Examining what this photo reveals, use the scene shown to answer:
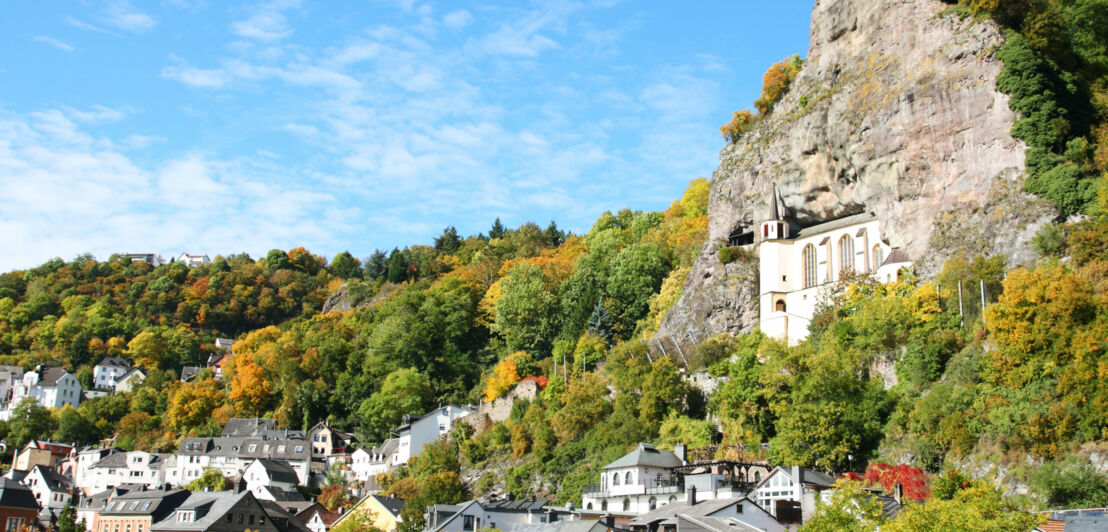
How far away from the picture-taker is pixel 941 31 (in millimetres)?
56938

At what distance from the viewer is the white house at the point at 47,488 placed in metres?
83.8

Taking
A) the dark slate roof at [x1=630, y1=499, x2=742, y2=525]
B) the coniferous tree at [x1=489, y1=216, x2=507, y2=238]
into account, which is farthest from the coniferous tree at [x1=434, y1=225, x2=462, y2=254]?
the dark slate roof at [x1=630, y1=499, x2=742, y2=525]

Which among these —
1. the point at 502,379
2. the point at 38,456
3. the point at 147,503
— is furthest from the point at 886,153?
the point at 38,456

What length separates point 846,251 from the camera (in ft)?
203

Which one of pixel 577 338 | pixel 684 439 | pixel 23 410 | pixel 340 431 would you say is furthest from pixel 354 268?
pixel 684 439

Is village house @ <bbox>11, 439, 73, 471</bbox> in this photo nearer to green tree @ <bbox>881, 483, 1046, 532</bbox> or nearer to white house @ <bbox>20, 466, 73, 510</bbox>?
white house @ <bbox>20, 466, 73, 510</bbox>

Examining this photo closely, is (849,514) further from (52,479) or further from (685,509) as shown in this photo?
(52,479)

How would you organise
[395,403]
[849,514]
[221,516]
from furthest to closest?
1. [395,403]
2. [221,516]
3. [849,514]

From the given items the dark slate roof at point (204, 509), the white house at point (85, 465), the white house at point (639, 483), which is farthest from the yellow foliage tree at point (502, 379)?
the white house at point (85, 465)

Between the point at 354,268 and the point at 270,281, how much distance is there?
13654 millimetres

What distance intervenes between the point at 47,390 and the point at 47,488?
89.6ft

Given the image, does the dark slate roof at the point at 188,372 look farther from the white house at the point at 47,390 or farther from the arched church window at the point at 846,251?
the arched church window at the point at 846,251

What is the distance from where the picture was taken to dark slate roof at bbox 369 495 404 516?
60.8m

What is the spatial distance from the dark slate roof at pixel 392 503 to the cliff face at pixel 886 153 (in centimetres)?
1940
